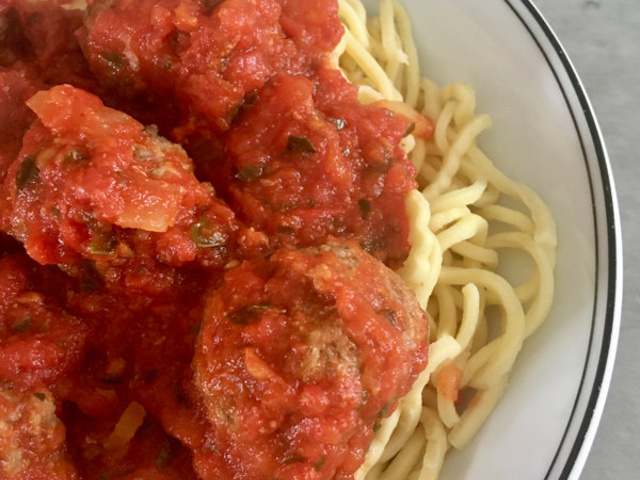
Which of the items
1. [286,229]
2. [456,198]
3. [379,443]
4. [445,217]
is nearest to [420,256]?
[445,217]

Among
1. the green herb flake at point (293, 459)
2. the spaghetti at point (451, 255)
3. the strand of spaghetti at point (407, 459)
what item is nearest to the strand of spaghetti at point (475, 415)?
the spaghetti at point (451, 255)

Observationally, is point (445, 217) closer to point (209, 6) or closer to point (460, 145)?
point (460, 145)

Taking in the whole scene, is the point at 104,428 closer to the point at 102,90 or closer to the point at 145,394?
the point at 145,394

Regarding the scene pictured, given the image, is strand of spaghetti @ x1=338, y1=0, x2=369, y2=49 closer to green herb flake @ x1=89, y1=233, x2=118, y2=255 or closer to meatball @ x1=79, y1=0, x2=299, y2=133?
meatball @ x1=79, y1=0, x2=299, y2=133

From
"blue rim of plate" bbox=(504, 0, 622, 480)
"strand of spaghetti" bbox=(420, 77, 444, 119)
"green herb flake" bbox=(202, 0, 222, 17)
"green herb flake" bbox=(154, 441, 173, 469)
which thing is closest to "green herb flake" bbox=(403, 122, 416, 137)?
"strand of spaghetti" bbox=(420, 77, 444, 119)

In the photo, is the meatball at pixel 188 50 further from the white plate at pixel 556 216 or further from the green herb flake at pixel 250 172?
the white plate at pixel 556 216
